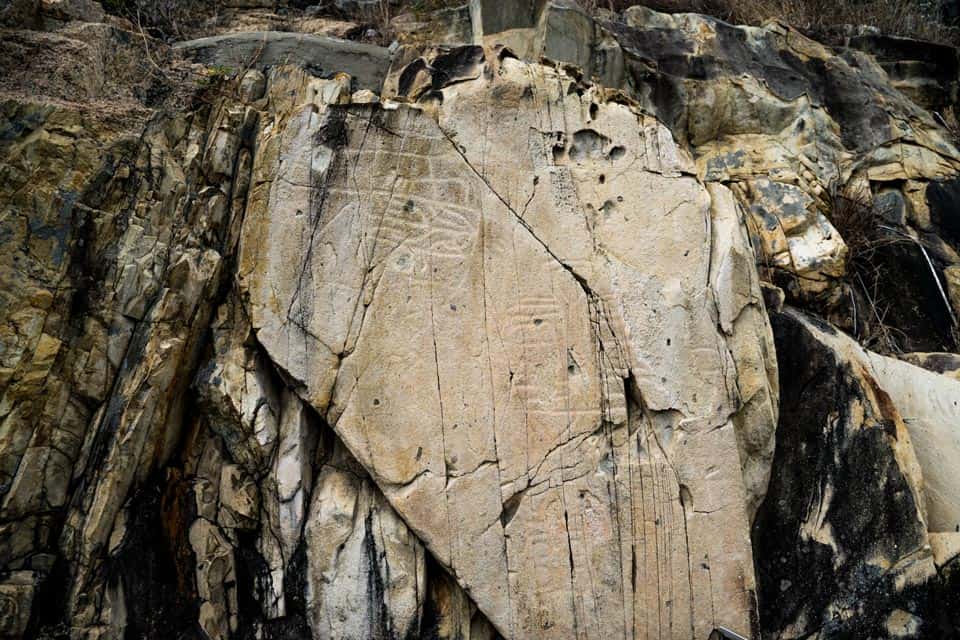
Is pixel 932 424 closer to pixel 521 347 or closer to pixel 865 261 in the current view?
pixel 865 261

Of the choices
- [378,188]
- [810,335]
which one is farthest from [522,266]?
[810,335]

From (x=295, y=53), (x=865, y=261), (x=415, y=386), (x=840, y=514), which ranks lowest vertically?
(x=840, y=514)

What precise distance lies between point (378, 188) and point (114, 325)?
1356 millimetres

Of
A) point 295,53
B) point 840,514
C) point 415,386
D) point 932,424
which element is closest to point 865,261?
point 932,424

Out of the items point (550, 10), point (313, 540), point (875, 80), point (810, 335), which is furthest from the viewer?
point (875, 80)

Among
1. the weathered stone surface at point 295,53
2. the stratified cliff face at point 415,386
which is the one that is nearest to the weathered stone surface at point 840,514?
the stratified cliff face at point 415,386

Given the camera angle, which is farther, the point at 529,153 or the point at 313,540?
the point at 529,153

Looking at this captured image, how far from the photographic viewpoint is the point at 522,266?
155 inches

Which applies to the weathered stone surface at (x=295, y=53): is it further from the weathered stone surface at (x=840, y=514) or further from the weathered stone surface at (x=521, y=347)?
the weathered stone surface at (x=840, y=514)

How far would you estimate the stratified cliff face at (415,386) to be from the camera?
3605 mm

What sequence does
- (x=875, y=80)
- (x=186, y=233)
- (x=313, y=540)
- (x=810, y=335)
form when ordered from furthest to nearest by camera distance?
1. (x=875, y=80)
2. (x=810, y=335)
3. (x=186, y=233)
4. (x=313, y=540)

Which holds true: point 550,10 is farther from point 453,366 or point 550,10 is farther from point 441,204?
point 453,366

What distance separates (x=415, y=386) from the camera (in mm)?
3756

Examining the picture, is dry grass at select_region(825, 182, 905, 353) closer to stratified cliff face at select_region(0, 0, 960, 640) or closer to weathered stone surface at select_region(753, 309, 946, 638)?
stratified cliff face at select_region(0, 0, 960, 640)
